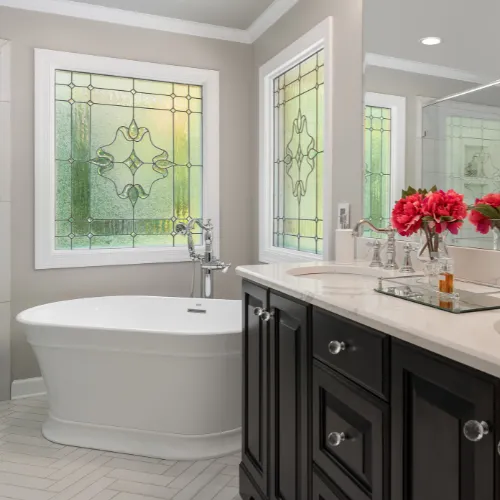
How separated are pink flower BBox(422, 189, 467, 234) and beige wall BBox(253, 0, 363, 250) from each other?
970 mm

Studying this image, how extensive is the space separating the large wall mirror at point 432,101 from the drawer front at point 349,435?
764 mm

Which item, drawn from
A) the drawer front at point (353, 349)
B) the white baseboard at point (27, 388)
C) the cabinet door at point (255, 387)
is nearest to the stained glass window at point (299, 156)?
the cabinet door at point (255, 387)

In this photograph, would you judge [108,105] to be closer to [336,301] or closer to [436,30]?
[436,30]

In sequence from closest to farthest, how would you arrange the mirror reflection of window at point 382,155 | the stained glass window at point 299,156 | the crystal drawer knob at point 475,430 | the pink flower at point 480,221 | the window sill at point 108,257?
1. the crystal drawer knob at point 475,430
2. the pink flower at point 480,221
3. the mirror reflection of window at point 382,155
4. the stained glass window at point 299,156
5. the window sill at point 108,257

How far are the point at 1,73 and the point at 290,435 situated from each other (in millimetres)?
2722

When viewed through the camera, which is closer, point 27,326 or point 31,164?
point 27,326

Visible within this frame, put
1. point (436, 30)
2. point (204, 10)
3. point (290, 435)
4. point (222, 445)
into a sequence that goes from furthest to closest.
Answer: point (204, 10) < point (222, 445) < point (436, 30) < point (290, 435)

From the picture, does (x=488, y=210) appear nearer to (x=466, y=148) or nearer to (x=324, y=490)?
(x=466, y=148)

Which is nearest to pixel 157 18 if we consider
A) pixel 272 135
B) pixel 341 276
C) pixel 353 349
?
pixel 272 135

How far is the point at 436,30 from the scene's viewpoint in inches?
75.1

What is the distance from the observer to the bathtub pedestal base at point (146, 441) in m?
2.40

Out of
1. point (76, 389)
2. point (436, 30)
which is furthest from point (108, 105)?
point (436, 30)

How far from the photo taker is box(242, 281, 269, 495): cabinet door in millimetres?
1836

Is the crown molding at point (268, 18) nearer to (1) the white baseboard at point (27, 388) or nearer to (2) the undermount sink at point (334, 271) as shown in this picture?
(2) the undermount sink at point (334, 271)
